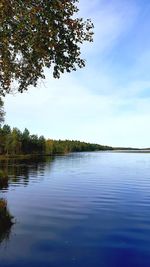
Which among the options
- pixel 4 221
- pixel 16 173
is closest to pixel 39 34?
pixel 4 221

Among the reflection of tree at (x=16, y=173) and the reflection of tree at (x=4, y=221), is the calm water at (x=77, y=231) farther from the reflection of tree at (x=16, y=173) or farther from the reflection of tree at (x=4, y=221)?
the reflection of tree at (x=16, y=173)

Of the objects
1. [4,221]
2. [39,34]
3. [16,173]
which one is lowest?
[4,221]

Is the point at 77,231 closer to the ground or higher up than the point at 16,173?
closer to the ground

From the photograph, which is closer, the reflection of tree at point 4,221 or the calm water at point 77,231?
the calm water at point 77,231

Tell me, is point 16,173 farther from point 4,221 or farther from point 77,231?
point 77,231

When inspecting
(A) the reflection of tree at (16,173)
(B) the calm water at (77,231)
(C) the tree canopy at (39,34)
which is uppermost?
(C) the tree canopy at (39,34)

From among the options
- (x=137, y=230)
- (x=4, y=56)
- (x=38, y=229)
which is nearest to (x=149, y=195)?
(x=137, y=230)

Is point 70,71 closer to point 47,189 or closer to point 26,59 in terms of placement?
point 26,59

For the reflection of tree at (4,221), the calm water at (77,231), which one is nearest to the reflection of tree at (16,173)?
the calm water at (77,231)

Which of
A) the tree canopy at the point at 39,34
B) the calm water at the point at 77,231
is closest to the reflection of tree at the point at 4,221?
the calm water at the point at 77,231

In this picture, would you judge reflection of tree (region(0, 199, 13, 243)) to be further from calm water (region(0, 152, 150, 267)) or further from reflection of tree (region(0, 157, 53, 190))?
reflection of tree (region(0, 157, 53, 190))

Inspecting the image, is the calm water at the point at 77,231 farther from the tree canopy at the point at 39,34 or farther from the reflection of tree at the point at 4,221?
the tree canopy at the point at 39,34

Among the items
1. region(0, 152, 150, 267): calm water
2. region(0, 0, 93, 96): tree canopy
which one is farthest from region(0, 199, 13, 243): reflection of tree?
region(0, 0, 93, 96): tree canopy

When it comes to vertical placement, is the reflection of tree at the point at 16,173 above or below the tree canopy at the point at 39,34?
below
